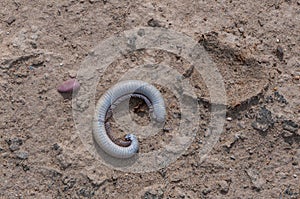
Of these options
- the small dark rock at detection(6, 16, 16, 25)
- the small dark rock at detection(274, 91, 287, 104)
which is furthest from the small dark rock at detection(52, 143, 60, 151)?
the small dark rock at detection(274, 91, 287, 104)

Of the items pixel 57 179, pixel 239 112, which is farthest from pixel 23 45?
pixel 239 112

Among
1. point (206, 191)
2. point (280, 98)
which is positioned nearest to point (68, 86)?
point (206, 191)

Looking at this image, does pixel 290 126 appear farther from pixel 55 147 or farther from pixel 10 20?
pixel 10 20

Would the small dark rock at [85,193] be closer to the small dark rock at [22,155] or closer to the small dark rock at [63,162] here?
the small dark rock at [63,162]

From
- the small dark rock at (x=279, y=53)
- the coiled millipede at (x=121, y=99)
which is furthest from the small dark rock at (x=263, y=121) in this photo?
the coiled millipede at (x=121, y=99)

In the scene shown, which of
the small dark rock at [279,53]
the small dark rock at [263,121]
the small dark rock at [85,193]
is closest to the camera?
the small dark rock at [85,193]

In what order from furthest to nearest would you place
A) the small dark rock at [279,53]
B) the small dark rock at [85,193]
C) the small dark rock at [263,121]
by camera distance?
the small dark rock at [279,53] → the small dark rock at [263,121] → the small dark rock at [85,193]

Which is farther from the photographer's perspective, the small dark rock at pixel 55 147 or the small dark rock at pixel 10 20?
the small dark rock at pixel 10 20
